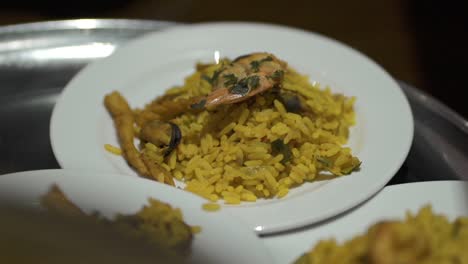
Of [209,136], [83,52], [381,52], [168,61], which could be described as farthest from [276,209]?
[381,52]

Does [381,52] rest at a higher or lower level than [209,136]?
lower

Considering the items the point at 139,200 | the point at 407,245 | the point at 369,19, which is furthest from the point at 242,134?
the point at 369,19

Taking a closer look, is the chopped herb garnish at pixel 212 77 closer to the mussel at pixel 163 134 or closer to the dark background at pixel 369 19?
the mussel at pixel 163 134

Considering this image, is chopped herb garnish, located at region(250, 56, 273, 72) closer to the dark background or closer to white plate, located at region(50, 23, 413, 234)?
white plate, located at region(50, 23, 413, 234)

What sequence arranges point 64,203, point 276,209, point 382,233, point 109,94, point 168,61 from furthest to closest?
point 168,61
point 109,94
point 276,209
point 64,203
point 382,233

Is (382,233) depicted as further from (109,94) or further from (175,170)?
(109,94)

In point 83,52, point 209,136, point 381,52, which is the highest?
point 83,52

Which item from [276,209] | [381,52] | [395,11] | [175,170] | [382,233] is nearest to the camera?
[382,233]
